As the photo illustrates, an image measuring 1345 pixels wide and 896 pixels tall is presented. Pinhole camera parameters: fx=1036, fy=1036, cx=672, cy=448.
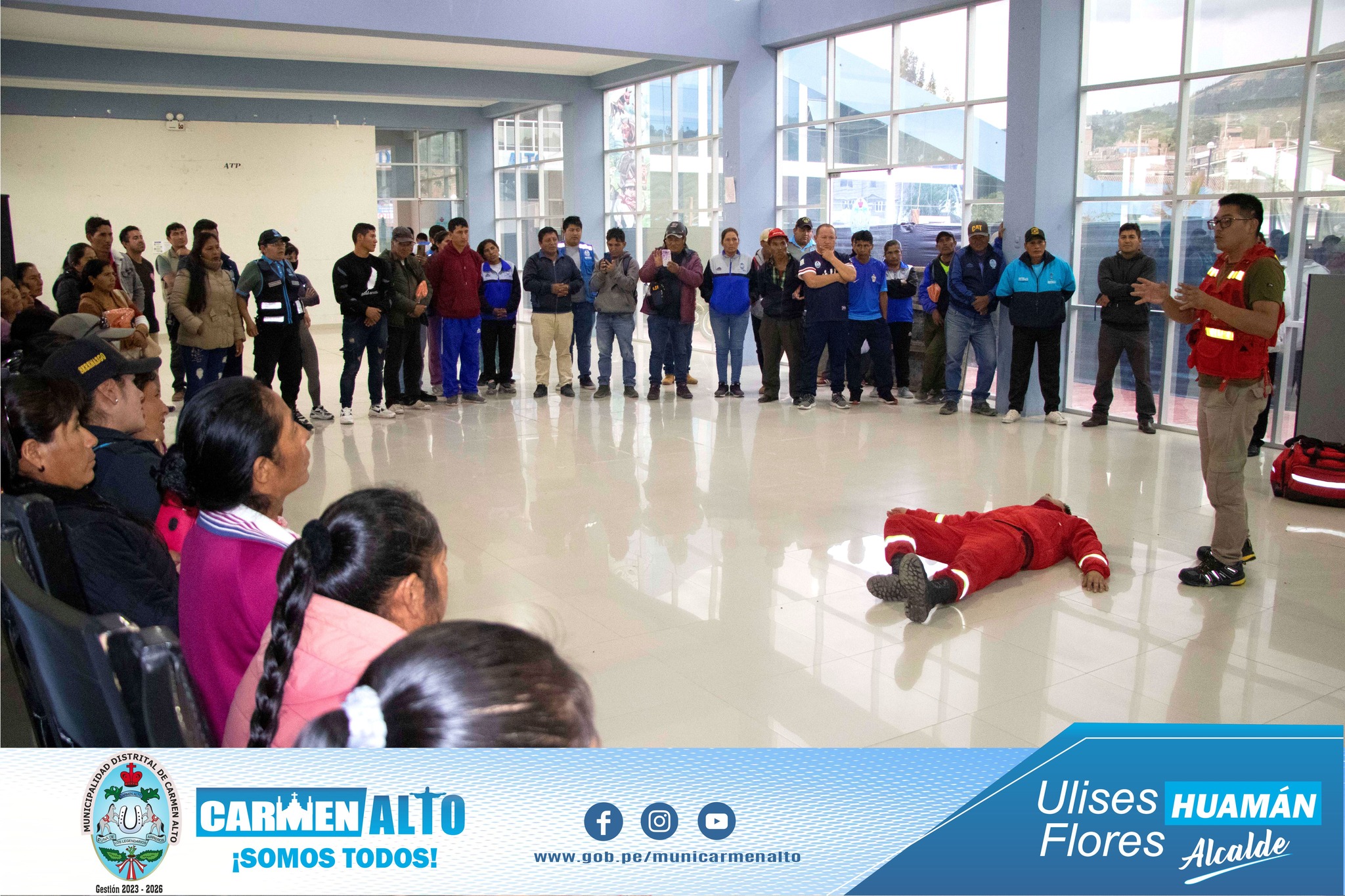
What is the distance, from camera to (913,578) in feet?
12.6

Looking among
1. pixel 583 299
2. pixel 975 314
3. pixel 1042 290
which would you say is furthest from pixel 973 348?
pixel 583 299

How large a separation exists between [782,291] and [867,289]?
2.36ft

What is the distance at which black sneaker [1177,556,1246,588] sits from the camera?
4164 millimetres

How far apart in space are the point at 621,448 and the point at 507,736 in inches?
232

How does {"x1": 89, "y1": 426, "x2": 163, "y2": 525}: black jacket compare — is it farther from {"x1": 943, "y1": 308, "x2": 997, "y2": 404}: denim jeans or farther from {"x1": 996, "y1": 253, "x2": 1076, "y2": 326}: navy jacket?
{"x1": 943, "y1": 308, "x2": 997, "y2": 404}: denim jeans

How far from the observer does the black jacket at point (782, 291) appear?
8805mm

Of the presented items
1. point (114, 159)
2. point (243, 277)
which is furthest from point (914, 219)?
point (114, 159)

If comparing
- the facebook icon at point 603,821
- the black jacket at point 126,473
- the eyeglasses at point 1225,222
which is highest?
the eyeglasses at point 1225,222

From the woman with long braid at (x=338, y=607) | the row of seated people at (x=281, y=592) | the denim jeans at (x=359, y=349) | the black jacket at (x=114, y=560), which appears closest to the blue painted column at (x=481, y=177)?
the denim jeans at (x=359, y=349)

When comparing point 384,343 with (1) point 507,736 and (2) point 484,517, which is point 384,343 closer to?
(2) point 484,517

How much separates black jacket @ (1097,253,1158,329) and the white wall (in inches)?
489

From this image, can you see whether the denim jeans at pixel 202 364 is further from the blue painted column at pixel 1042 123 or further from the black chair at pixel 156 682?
the black chair at pixel 156 682

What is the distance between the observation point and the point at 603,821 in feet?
5.64

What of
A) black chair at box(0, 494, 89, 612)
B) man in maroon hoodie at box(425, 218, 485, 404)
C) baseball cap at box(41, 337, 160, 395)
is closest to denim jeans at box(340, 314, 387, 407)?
man in maroon hoodie at box(425, 218, 485, 404)
